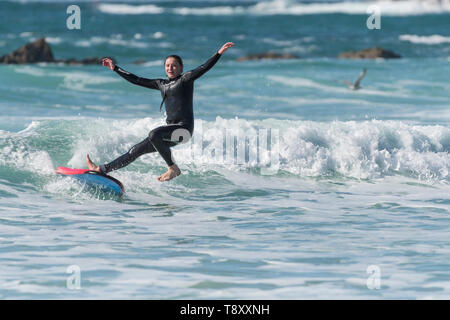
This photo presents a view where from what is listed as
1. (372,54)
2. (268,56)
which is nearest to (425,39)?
(372,54)

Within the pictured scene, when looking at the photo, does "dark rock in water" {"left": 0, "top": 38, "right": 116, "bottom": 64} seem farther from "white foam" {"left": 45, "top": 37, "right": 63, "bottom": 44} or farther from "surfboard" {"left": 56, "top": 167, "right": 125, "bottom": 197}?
"surfboard" {"left": 56, "top": 167, "right": 125, "bottom": 197}

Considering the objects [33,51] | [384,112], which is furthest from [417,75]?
[33,51]

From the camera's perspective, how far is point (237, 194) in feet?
39.8

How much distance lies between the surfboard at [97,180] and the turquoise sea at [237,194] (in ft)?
0.55

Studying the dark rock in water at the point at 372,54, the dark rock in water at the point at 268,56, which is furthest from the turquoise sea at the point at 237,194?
the dark rock in water at the point at 268,56

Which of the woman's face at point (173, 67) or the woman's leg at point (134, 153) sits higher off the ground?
the woman's face at point (173, 67)

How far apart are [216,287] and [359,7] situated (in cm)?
7491

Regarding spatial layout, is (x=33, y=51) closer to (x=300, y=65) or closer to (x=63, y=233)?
(x=300, y=65)

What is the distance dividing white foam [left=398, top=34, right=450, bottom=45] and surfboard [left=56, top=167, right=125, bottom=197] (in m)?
43.8

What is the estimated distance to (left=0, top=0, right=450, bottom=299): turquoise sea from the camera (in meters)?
7.49

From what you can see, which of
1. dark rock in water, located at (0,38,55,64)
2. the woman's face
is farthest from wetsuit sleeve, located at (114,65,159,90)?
dark rock in water, located at (0,38,55,64)

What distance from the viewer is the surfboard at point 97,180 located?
421 inches

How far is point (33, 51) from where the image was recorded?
36.5m

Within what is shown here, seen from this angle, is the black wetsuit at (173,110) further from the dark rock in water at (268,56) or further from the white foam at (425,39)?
the white foam at (425,39)
